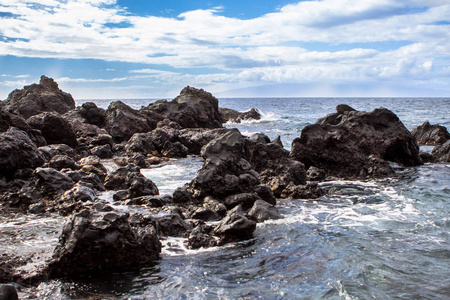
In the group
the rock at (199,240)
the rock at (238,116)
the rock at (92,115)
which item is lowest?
the rock at (199,240)

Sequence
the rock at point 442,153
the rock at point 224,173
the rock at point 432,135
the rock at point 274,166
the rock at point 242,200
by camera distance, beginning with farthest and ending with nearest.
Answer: the rock at point 432,135 < the rock at point 442,153 < the rock at point 274,166 < the rock at point 224,173 < the rock at point 242,200

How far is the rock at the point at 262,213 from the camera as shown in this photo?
12.1 m

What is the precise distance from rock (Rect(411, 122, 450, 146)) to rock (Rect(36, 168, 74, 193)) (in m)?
27.9

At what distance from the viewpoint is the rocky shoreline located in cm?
828

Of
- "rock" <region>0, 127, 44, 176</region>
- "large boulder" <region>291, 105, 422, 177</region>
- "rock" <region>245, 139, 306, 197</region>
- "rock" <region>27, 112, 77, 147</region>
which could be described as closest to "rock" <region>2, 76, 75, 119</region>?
"rock" <region>27, 112, 77, 147</region>

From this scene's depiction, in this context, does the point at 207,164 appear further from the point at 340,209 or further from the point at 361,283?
the point at 361,283

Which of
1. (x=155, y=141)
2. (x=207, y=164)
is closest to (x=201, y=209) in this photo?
(x=207, y=164)

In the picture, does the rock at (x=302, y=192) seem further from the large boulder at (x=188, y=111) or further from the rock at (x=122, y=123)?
the large boulder at (x=188, y=111)

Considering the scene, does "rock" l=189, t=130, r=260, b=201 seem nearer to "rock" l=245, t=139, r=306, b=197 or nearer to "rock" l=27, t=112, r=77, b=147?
"rock" l=245, t=139, r=306, b=197

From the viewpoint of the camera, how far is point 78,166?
18297 millimetres

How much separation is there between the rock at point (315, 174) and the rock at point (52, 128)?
16237mm

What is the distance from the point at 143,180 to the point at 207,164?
8.75 ft

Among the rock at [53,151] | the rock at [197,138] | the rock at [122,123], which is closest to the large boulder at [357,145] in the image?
the rock at [197,138]

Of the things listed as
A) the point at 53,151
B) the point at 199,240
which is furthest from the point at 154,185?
the point at 53,151
